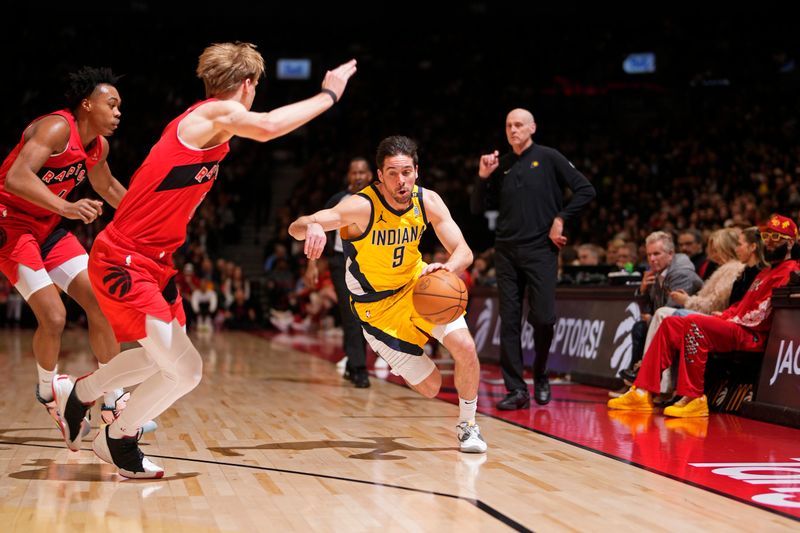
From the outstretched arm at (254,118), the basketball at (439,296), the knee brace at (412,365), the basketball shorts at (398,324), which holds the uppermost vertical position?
the outstretched arm at (254,118)

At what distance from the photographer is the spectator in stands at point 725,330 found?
6.31 metres

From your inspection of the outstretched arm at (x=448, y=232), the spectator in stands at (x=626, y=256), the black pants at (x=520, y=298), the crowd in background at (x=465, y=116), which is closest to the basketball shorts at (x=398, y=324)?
the outstretched arm at (x=448, y=232)

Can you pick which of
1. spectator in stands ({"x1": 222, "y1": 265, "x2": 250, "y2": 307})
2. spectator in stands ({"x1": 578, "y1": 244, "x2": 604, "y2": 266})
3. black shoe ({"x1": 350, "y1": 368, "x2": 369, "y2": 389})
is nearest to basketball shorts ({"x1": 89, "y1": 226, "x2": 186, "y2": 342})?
black shoe ({"x1": 350, "y1": 368, "x2": 369, "y2": 389})

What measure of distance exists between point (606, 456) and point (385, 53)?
2327 centimetres

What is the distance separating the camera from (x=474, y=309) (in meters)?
11.4

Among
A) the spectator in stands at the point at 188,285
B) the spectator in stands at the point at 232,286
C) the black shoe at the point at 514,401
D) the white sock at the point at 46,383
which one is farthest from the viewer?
the spectator in stands at the point at 232,286

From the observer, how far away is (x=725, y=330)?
641 centimetres

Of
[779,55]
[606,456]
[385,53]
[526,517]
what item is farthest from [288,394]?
[385,53]

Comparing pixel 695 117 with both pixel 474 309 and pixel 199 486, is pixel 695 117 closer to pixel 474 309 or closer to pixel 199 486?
pixel 474 309

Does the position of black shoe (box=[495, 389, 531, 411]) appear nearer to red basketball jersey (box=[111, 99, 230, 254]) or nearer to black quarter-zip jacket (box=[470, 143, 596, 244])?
black quarter-zip jacket (box=[470, 143, 596, 244])

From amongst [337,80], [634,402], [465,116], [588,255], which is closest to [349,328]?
[634,402]

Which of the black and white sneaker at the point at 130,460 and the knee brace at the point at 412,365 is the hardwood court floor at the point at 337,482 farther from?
the knee brace at the point at 412,365

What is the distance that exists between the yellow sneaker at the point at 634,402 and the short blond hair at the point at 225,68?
12.9 ft

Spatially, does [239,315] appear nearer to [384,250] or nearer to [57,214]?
[57,214]
